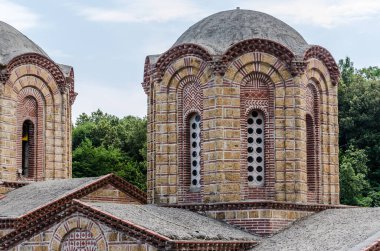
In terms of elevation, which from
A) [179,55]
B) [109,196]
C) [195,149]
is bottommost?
[109,196]

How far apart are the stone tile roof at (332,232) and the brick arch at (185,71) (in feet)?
17.6

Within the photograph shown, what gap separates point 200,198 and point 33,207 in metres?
5.34

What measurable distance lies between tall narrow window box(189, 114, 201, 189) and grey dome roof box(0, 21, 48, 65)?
773 centimetres

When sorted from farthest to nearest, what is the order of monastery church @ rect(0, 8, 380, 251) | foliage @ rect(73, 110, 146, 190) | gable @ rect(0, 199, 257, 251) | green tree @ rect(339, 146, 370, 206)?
1. foliage @ rect(73, 110, 146, 190)
2. green tree @ rect(339, 146, 370, 206)
3. monastery church @ rect(0, 8, 380, 251)
4. gable @ rect(0, 199, 257, 251)

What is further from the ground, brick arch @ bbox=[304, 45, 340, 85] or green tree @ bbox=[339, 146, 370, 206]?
brick arch @ bbox=[304, 45, 340, 85]

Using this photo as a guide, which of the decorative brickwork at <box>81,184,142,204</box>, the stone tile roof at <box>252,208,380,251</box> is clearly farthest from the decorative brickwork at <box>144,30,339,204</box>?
the decorative brickwork at <box>81,184,142,204</box>

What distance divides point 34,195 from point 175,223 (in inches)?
275

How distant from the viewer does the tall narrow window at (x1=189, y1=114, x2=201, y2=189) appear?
27.8m

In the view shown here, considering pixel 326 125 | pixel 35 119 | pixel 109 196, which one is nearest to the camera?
pixel 326 125

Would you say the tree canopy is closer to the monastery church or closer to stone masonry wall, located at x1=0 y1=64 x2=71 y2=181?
stone masonry wall, located at x1=0 y1=64 x2=71 y2=181

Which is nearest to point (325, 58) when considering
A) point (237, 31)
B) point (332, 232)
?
point (237, 31)

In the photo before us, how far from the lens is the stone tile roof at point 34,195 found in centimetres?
2827

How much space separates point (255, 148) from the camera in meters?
27.3

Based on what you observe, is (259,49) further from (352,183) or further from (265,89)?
(352,183)
